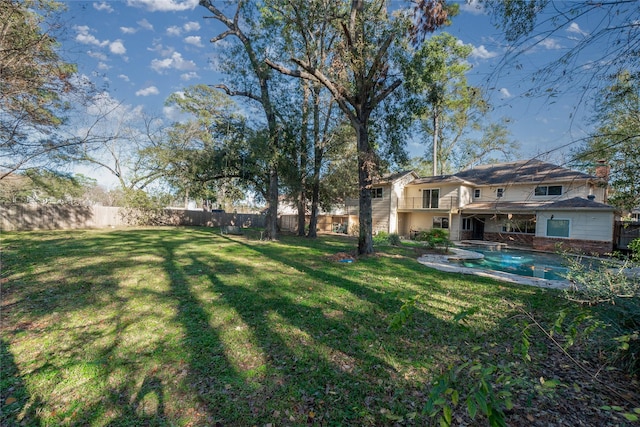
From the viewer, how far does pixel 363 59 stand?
9359 mm

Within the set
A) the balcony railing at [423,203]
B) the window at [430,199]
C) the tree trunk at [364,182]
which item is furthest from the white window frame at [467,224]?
the tree trunk at [364,182]

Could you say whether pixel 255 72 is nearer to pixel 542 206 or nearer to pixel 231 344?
pixel 231 344

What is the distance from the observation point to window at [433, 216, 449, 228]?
2186 centimetres

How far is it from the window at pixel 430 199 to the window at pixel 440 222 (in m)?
1.21

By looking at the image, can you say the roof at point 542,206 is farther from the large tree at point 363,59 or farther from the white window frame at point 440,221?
the large tree at point 363,59

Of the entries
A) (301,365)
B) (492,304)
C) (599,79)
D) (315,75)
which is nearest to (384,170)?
(315,75)

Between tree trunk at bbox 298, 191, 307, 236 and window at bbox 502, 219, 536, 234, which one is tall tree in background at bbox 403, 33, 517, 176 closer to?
window at bbox 502, 219, 536, 234

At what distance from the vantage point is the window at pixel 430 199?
71.3ft

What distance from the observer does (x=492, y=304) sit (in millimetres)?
5570

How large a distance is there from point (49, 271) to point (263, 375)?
7150 mm

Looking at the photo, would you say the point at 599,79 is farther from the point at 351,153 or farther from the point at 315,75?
the point at 351,153

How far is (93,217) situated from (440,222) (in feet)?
90.4

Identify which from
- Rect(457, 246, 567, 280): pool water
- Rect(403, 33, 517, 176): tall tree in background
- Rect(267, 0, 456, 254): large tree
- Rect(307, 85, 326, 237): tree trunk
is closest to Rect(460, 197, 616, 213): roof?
Rect(457, 246, 567, 280): pool water

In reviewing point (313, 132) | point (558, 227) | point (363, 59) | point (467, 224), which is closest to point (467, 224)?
point (467, 224)
